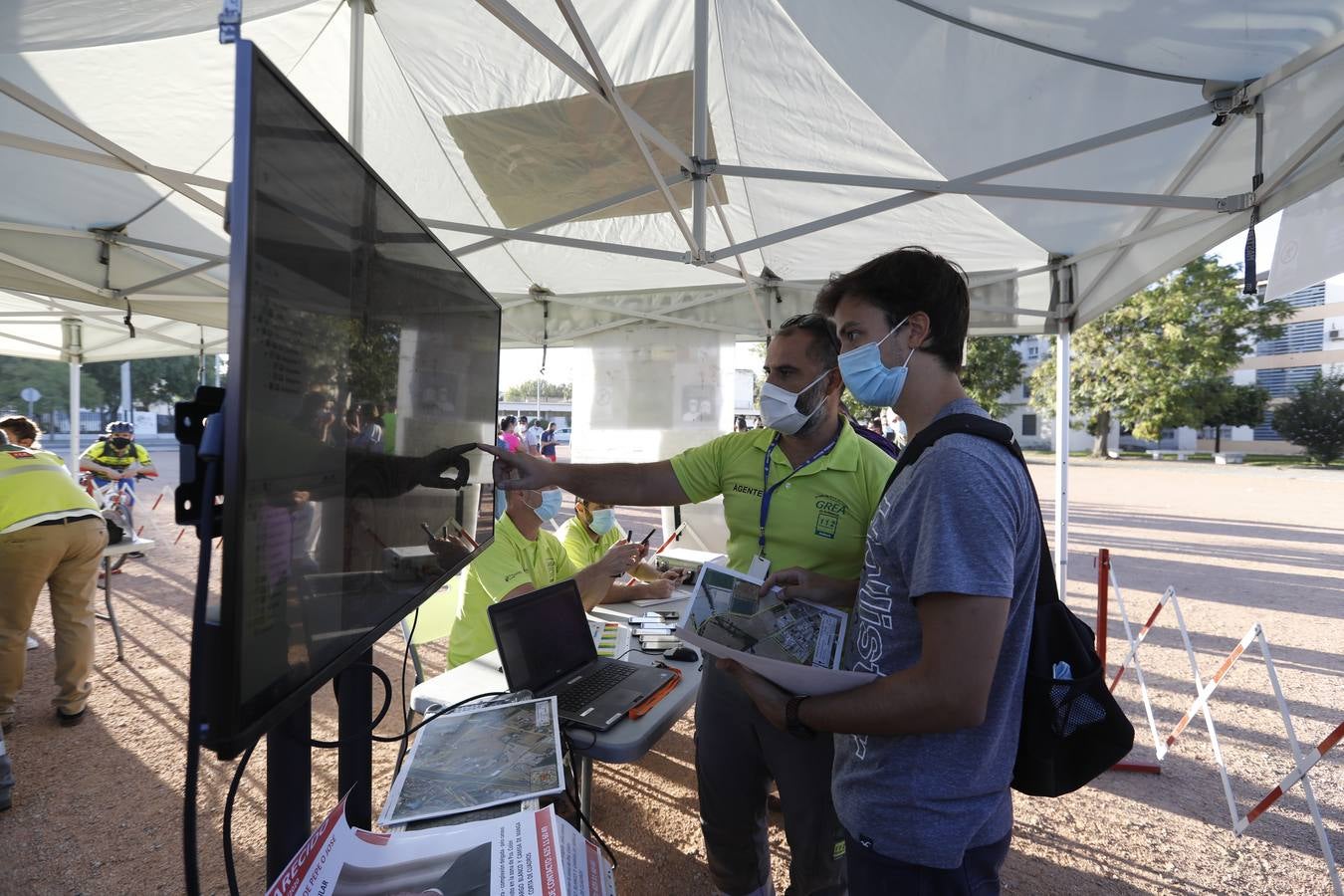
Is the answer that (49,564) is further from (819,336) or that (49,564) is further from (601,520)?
(819,336)

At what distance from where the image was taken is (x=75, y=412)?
9305 mm

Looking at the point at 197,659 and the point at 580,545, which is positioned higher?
the point at 197,659

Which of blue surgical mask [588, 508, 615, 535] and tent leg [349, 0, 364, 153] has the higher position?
tent leg [349, 0, 364, 153]

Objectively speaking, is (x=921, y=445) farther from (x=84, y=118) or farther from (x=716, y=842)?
(x=84, y=118)

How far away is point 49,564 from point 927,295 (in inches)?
195

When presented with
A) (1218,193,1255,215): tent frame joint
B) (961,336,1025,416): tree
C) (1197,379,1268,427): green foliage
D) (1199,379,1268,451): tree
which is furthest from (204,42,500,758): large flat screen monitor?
(1197,379,1268,427): green foliage

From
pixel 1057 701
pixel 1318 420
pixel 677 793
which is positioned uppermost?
pixel 1318 420

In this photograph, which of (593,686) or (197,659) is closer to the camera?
(197,659)

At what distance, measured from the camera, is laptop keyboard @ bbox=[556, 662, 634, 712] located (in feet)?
6.69

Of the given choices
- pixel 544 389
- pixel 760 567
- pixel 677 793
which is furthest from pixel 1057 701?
pixel 544 389

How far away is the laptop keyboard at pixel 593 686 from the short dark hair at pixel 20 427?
213 inches

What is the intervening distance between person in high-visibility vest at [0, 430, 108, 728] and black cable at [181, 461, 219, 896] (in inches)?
167

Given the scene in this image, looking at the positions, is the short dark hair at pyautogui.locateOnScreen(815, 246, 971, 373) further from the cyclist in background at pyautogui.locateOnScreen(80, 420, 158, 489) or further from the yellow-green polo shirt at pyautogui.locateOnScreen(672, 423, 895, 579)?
the cyclist in background at pyautogui.locateOnScreen(80, 420, 158, 489)

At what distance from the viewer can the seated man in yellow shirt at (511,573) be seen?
2.60 meters
